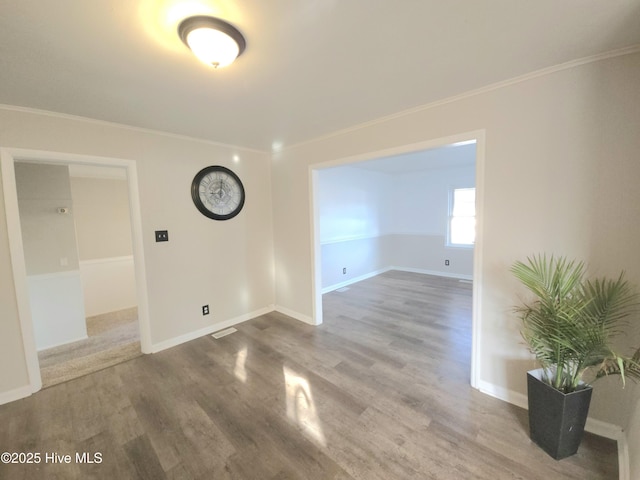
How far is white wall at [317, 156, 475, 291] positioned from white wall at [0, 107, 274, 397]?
5.06ft

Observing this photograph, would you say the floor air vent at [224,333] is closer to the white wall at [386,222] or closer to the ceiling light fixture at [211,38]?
the white wall at [386,222]

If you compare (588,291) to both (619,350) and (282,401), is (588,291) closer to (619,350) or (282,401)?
(619,350)

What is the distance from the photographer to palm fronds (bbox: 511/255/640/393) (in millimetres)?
1420

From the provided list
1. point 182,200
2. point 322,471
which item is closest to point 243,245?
point 182,200

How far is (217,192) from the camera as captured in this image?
3.32 meters

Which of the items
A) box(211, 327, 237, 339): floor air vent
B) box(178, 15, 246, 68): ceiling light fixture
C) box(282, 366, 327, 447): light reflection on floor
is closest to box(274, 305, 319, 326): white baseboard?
box(211, 327, 237, 339): floor air vent

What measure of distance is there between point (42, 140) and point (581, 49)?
403 centimetres

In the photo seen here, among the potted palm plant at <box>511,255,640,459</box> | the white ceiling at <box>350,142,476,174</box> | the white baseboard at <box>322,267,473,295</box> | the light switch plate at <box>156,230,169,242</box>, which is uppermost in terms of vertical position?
the white ceiling at <box>350,142,476,174</box>

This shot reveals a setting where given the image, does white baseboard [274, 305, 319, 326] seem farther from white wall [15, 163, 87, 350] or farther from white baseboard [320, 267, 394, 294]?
white wall [15, 163, 87, 350]

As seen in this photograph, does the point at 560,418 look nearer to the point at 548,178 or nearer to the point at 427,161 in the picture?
the point at 548,178

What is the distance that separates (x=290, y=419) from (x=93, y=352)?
2.68 metres

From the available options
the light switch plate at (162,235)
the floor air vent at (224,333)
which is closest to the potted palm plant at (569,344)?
the floor air vent at (224,333)

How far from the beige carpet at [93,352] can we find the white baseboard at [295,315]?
1.82m

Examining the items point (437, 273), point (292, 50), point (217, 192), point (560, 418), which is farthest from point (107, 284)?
point (437, 273)
